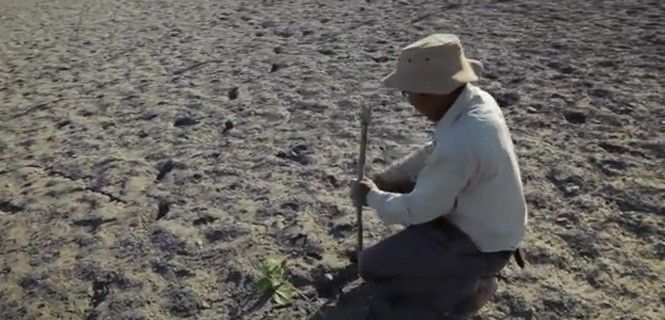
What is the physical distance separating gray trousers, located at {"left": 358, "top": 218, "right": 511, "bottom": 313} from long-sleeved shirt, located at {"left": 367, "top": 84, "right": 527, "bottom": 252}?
2.9 inches

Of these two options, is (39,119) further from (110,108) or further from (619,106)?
(619,106)

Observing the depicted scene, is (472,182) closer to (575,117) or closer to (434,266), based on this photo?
(434,266)

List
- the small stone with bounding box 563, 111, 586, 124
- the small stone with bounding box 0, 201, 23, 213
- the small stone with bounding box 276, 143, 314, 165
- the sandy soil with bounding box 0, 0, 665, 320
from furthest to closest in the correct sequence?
1. the small stone with bounding box 563, 111, 586, 124
2. the small stone with bounding box 276, 143, 314, 165
3. the small stone with bounding box 0, 201, 23, 213
4. the sandy soil with bounding box 0, 0, 665, 320

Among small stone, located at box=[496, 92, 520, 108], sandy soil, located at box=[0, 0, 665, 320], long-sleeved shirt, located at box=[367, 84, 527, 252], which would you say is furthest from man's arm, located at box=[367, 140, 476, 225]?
small stone, located at box=[496, 92, 520, 108]

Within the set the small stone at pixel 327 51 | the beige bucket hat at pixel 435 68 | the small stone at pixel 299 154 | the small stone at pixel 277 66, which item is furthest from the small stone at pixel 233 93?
the beige bucket hat at pixel 435 68

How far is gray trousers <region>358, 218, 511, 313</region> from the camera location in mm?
3025

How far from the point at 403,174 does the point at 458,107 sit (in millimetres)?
698

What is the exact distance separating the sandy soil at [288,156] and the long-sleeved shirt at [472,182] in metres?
0.61

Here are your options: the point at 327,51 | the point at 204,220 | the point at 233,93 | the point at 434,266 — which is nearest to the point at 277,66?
the point at 327,51

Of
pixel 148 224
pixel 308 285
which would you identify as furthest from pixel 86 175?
pixel 308 285

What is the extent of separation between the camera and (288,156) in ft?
16.5

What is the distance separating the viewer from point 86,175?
196 inches

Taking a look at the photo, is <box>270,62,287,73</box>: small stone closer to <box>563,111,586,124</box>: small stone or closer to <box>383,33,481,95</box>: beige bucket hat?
<box>563,111,586,124</box>: small stone

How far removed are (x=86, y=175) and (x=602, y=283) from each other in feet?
11.6
